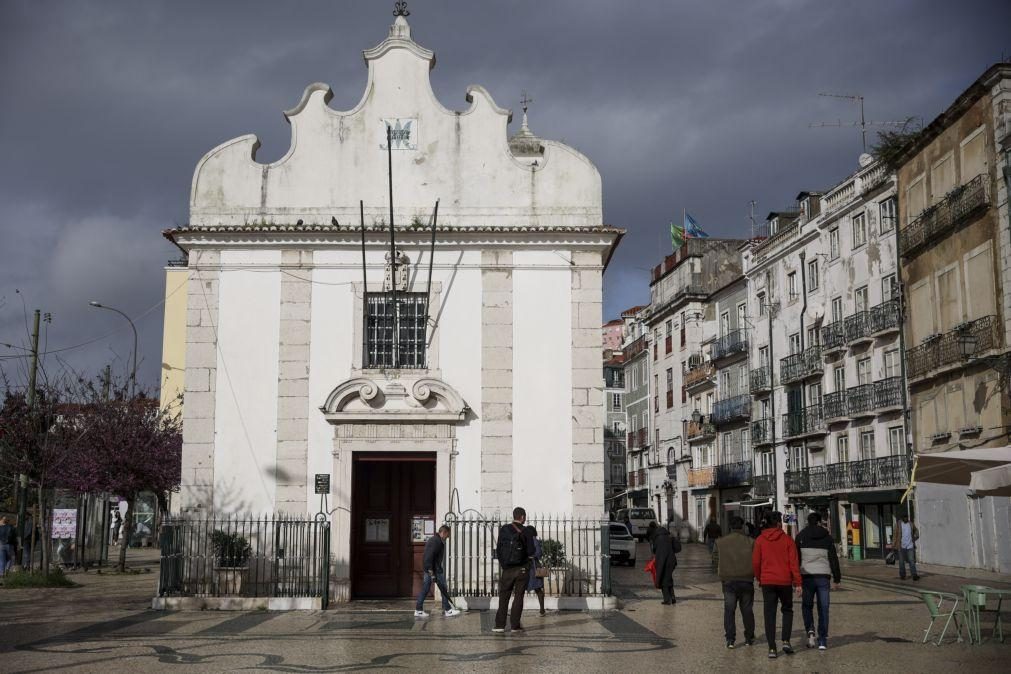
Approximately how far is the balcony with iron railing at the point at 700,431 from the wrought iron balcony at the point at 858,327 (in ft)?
51.5

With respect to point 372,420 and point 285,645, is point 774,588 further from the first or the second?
point 372,420

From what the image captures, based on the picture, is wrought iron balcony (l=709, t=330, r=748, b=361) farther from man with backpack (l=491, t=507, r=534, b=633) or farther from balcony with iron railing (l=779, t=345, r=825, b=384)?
man with backpack (l=491, t=507, r=534, b=633)

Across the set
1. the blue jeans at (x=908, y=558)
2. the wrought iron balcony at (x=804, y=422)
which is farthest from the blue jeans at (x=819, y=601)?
the wrought iron balcony at (x=804, y=422)

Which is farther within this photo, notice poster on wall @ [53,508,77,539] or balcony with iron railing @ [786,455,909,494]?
balcony with iron railing @ [786,455,909,494]

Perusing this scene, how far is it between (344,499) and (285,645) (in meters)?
5.85

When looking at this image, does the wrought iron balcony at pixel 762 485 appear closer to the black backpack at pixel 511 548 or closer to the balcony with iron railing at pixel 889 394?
the balcony with iron railing at pixel 889 394

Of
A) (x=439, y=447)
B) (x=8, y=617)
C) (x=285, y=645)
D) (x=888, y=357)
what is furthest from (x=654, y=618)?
(x=888, y=357)

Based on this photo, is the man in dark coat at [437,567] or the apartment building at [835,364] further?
the apartment building at [835,364]

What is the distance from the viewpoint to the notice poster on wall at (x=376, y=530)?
20516 mm

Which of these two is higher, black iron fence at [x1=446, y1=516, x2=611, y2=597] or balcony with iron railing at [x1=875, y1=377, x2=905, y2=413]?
balcony with iron railing at [x1=875, y1=377, x2=905, y2=413]

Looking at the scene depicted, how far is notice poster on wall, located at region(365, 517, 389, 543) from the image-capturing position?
2052cm

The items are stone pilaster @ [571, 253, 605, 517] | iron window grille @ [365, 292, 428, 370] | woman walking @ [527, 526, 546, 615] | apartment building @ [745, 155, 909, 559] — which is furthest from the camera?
apartment building @ [745, 155, 909, 559]

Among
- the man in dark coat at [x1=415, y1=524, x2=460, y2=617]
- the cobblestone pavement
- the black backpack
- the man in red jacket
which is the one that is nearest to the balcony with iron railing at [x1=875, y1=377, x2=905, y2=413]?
the cobblestone pavement

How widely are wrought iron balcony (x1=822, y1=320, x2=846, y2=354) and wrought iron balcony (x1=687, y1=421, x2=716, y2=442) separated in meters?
13.4
